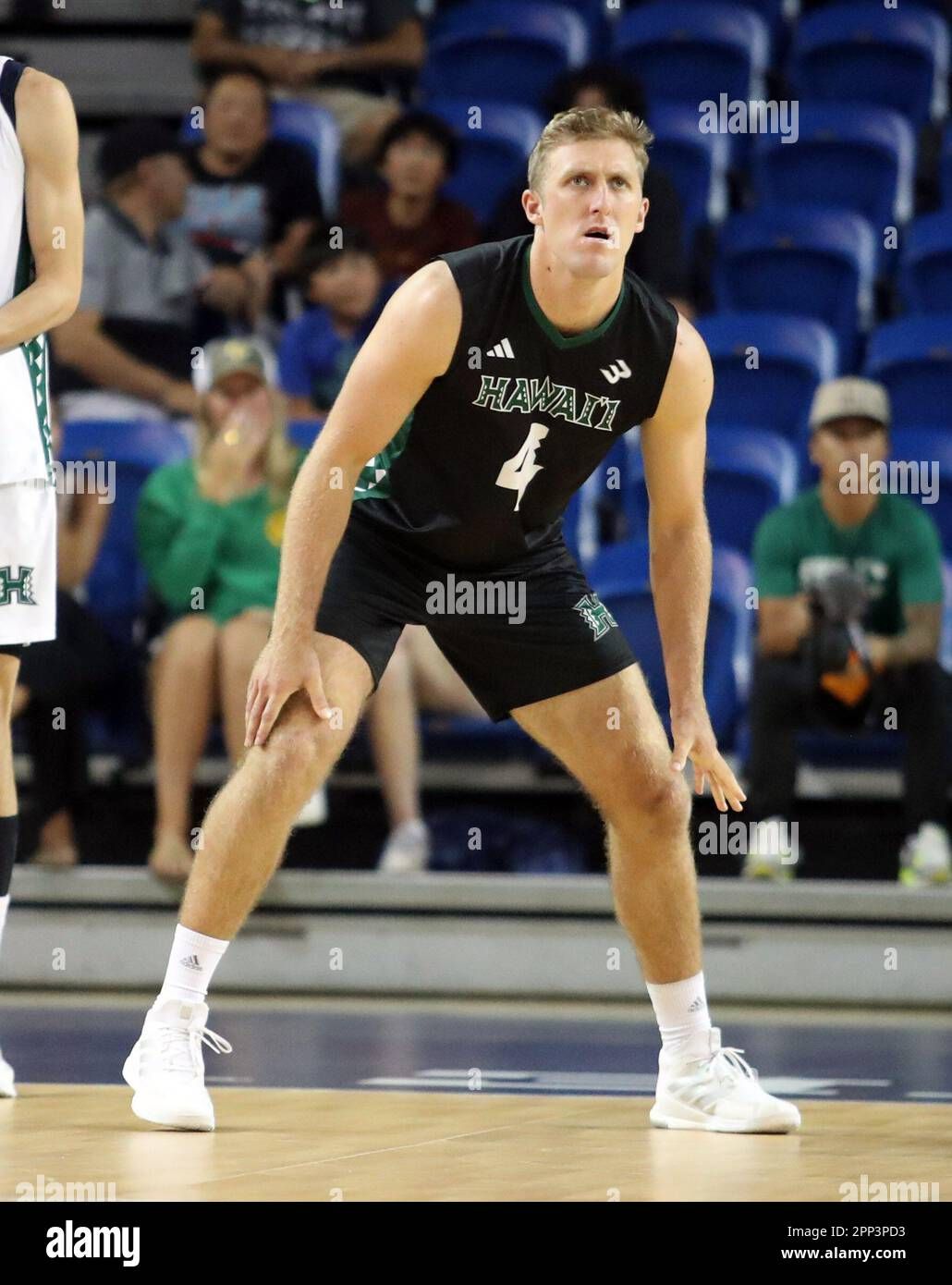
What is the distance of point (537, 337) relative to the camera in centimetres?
416

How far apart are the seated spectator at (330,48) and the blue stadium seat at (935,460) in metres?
3.30

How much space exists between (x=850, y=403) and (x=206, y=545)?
207cm

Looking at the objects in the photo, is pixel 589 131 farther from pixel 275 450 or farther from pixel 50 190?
pixel 275 450

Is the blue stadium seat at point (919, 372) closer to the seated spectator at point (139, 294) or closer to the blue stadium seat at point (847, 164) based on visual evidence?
the blue stadium seat at point (847, 164)

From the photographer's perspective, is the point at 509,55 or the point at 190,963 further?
the point at 509,55

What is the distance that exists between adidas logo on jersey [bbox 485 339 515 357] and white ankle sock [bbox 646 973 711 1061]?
4.00ft

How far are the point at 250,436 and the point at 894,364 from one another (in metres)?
2.47

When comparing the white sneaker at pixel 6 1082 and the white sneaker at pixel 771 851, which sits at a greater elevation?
the white sneaker at pixel 771 851

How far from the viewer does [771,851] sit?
6.99 metres

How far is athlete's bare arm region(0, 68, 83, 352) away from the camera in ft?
14.7

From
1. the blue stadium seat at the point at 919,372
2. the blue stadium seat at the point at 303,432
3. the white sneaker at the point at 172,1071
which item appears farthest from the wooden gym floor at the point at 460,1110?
the blue stadium seat at the point at 919,372

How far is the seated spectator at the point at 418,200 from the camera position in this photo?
8.92 meters

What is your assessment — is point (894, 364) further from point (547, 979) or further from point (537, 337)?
point (537, 337)

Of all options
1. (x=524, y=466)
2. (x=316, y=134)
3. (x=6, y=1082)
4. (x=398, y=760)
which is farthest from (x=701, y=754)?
(x=316, y=134)
